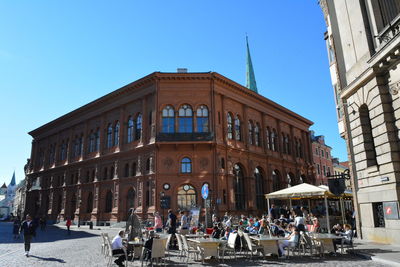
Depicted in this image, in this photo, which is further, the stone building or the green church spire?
the green church spire

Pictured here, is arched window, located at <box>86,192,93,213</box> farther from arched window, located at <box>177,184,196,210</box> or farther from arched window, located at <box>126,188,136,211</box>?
arched window, located at <box>177,184,196,210</box>

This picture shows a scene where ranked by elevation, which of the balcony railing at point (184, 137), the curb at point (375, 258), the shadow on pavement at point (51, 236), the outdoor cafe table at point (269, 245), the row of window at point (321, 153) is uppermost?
the row of window at point (321, 153)

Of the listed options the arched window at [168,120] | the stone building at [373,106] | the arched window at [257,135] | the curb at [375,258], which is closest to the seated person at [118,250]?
the curb at [375,258]

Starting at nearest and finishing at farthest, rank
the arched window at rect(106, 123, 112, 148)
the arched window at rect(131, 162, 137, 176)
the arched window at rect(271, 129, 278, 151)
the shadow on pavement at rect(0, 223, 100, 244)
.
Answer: the shadow on pavement at rect(0, 223, 100, 244) < the arched window at rect(131, 162, 137, 176) < the arched window at rect(106, 123, 112, 148) < the arched window at rect(271, 129, 278, 151)

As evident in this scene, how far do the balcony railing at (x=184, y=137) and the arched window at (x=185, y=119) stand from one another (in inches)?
33.2

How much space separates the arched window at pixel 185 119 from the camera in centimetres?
3019

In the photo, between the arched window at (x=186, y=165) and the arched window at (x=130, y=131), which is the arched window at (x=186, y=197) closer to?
the arched window at (x=186, y=165)

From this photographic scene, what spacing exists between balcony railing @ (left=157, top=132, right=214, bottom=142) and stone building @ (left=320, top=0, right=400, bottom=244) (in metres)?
14.9

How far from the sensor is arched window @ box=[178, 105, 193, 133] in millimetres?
30188

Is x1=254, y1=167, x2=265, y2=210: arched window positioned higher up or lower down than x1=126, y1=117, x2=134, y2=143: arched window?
lower down

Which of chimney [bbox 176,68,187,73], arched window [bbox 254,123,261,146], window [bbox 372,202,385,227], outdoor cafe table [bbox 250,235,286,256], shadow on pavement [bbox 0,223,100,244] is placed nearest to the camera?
outdoor cafe table [bbox 250,235,286,256]

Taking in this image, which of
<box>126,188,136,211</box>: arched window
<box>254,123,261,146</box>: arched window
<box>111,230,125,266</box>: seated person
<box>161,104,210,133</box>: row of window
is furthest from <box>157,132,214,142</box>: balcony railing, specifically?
<box>111,230,125,266</box>: seated person

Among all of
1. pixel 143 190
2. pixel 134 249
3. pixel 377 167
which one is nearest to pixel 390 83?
pixel 377 167

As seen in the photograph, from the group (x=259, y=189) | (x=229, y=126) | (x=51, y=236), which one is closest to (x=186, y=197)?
(x=229, y=126)
